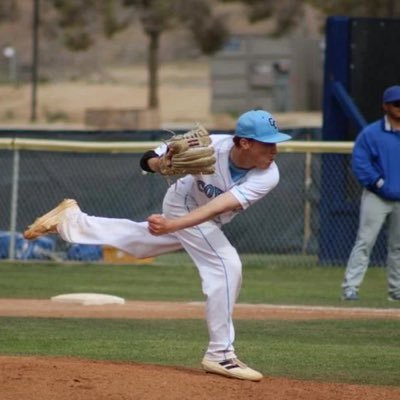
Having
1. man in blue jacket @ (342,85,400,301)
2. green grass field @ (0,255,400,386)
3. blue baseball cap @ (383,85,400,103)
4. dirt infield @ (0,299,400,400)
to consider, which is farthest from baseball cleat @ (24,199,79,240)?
man in blue jacket @ (342,85,400,301)

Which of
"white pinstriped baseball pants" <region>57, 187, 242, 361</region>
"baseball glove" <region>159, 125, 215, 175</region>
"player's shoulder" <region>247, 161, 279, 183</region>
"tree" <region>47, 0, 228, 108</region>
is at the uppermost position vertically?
"tree" <region>47, 0, 228, 108</region>

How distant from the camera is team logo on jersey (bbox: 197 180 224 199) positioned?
25.5 feet

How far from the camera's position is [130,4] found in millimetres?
43906

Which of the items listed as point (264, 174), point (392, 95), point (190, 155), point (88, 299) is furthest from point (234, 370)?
point (392, 95)

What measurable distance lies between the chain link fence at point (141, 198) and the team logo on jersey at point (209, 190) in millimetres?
8713

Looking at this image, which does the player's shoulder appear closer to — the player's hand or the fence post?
the player's hand

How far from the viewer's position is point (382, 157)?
13016 mm

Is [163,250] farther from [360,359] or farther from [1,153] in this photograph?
[1,153]

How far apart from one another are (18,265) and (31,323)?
17.8 ft

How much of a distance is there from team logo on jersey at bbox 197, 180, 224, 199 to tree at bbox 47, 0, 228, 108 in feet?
106

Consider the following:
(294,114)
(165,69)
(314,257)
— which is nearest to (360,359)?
(314,257)

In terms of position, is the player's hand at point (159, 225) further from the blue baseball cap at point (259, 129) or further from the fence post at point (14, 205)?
the fence post at point (14, 205)

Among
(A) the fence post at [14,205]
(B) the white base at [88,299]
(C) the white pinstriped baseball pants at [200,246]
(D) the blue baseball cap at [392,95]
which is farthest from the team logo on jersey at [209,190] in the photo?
(A) the fence post at [14,205]

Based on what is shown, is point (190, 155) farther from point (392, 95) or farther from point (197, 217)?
point (392, 95)
